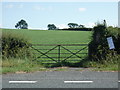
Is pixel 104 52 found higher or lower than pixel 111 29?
lower

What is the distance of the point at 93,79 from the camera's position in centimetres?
972

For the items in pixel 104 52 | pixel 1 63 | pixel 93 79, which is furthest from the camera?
pixel 104 52

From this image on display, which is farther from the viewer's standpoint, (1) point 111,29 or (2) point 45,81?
(1) point 111,29

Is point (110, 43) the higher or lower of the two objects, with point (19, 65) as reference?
higher

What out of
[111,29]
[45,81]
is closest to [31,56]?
[111,29]

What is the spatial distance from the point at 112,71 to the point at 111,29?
4.39 m

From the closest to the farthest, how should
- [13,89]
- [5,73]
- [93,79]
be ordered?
[13,89] < [93,79] < [5,73]

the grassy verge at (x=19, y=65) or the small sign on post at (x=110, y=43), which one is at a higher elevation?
the small sign on post at (x=110, y=43)

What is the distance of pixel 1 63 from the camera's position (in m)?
14.0

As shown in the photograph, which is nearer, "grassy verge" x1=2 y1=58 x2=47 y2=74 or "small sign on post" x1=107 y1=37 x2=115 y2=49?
"grassy verge" x1=2 y1=58 x2=47 y2=74

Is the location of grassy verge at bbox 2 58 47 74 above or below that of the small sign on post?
below

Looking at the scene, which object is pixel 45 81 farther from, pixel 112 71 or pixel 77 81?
pixel 112 71

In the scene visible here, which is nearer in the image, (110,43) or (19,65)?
(19,65)

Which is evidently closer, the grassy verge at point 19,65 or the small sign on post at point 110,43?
the grassy verge at point 19,65
